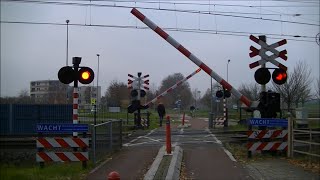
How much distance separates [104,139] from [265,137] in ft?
17.0

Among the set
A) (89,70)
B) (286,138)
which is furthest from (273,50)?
(89,70)

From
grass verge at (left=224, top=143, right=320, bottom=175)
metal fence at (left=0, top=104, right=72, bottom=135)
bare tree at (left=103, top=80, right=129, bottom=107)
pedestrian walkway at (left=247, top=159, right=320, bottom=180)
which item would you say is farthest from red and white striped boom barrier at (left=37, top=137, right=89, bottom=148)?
bare tree at (left=103, top=80, right=129, bottom=107)

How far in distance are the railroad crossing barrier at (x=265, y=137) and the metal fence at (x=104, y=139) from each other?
4571 mm

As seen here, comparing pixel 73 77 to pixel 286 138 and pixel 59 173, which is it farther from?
pixel 286 138

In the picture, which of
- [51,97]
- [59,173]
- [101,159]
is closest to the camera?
[59,173]

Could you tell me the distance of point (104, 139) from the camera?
13703mm

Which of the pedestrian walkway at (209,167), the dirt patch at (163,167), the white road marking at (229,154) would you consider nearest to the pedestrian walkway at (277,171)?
the pedestrian walkway at (209,167)

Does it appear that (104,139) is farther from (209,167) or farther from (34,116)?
(34,116)

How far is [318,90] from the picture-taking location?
148 ft

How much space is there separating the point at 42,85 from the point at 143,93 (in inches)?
1070

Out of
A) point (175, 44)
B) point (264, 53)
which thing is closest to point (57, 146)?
point (175, 44)

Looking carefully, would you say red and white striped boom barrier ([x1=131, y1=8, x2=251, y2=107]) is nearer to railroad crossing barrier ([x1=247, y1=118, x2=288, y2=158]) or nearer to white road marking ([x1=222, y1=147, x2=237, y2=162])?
white road marking ([x1=222, y1=147, x2=237, y2=162])

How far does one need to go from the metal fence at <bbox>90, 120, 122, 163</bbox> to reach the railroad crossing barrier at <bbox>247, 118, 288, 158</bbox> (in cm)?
457

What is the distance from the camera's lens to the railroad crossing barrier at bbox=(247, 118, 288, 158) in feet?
45.4
